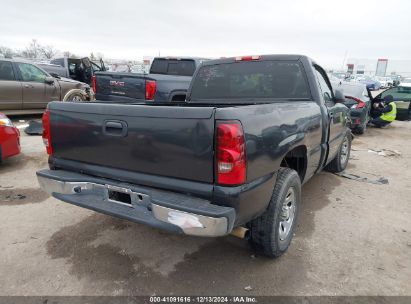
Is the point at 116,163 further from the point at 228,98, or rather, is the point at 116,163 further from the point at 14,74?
the point at 14,74

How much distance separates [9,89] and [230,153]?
8355 millimetres

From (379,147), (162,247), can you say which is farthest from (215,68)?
(379,147)

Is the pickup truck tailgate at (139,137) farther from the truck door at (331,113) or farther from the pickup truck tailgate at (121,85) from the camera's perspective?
the pickup truck tailgate at (121,85)

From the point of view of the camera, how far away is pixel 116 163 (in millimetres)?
2607

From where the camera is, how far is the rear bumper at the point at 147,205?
2.12m

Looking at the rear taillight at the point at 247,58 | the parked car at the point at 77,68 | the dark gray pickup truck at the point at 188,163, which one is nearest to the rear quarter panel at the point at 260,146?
the dark gray pickup truck at the point at 188,163

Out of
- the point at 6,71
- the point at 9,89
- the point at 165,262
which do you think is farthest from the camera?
the point at 6,71

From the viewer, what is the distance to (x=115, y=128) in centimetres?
252

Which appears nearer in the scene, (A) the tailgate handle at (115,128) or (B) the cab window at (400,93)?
(A) the tailgate handle at (115,128)

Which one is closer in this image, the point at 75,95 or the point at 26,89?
the point at 26,89

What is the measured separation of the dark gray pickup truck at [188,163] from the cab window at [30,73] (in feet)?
23.3

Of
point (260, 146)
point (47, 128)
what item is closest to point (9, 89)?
point (47, 128)

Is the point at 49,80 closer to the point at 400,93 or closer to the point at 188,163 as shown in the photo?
the point at 188,163

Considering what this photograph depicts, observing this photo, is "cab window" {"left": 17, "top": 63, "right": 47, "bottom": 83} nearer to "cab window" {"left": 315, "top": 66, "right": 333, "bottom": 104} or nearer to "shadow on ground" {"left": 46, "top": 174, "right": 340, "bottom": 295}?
"shadow on ground" {"left": 46, "top": 174, "right": 340, "bottom": 295}
